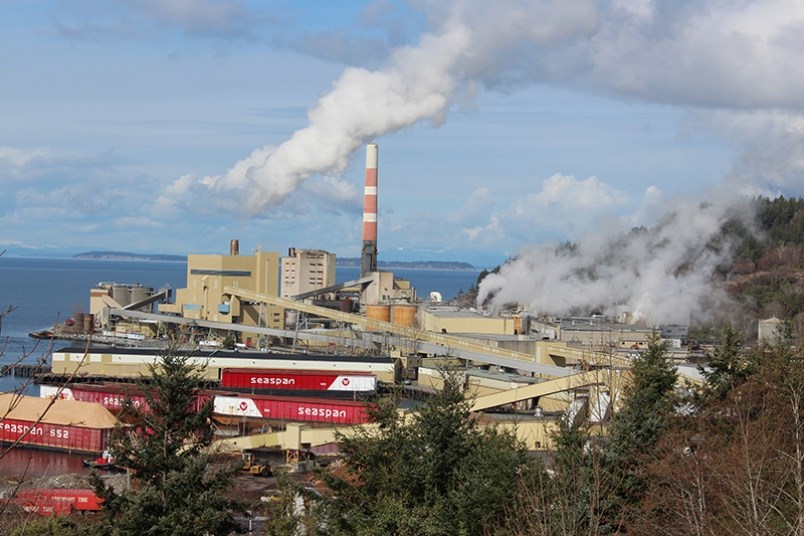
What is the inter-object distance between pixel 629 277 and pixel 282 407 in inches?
1065

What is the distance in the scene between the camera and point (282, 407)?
27.3m

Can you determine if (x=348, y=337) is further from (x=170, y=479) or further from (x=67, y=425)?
(x=170, y=479)

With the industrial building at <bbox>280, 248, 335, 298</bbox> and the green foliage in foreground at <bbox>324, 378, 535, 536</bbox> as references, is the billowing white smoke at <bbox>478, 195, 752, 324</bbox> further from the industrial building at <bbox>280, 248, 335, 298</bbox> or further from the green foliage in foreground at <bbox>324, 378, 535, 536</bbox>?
the green foliage in foreground at <bbox>324, 378, 535, 536</bbox>

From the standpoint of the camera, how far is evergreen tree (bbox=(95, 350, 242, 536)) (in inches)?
398

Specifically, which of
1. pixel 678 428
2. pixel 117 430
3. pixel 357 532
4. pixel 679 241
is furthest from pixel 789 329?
pixel 679 241

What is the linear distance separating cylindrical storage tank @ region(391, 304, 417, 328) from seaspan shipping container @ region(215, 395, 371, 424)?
Result: 51.4 ft

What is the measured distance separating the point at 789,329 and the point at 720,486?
8511 millimetres

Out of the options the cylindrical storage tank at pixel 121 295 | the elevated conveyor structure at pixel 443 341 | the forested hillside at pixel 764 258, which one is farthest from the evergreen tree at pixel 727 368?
the cylindrical storage tank at pixel 121 295

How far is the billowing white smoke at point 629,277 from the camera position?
4812 centimetres

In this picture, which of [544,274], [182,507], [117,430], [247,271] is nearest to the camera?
[182,507]

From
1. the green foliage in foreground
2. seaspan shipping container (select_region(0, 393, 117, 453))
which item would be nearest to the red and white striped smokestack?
seaspan shipping container (select_region(0, 393, 117, 453))

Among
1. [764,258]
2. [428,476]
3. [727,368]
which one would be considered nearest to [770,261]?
[764,258]

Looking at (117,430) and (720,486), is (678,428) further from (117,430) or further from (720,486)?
(117,430)

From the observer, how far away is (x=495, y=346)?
36281mm
